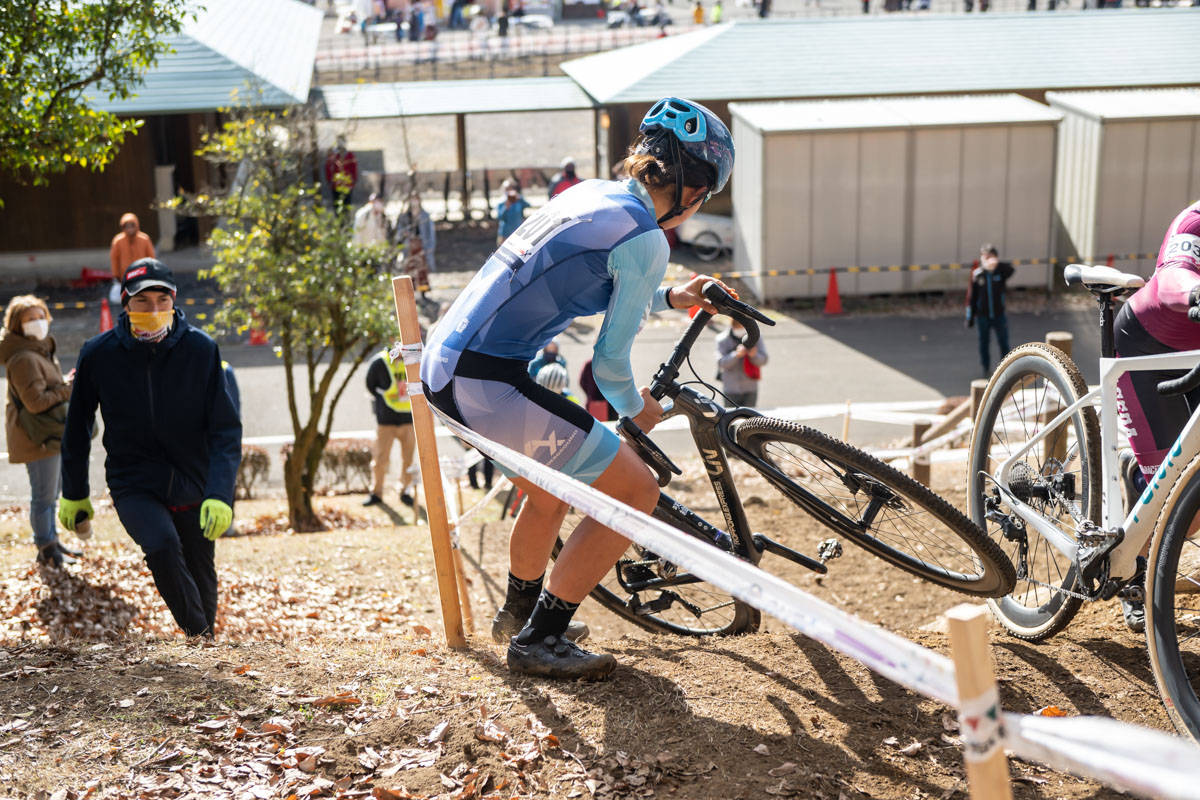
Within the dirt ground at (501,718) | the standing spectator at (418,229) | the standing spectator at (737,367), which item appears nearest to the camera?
the dirt ground at (501,718)

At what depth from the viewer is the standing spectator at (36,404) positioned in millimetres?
7680

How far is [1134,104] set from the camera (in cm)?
1856

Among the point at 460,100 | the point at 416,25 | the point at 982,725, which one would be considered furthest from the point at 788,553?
the point at 416,25

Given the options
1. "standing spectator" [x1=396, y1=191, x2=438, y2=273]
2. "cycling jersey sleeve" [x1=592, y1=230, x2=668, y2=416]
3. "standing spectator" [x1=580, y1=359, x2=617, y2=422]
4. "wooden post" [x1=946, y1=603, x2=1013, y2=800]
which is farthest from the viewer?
"standing spectator" [x1=396, y1=191, x2=438, y2=273]

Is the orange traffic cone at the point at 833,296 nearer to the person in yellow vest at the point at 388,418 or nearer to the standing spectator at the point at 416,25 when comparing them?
the person in yellow vest at the point at 388,418

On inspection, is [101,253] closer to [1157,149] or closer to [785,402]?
[785,402]

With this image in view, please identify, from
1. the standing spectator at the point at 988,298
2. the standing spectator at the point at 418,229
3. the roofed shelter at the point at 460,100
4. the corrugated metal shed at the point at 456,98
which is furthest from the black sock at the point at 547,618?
the corrugated metal shed at the point at 456,98

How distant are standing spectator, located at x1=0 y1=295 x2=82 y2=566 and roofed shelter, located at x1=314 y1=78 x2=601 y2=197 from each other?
16385mm

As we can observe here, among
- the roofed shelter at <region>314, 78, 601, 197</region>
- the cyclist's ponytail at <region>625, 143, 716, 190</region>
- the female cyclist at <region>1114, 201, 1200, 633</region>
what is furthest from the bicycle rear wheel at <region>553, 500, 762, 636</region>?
the roofed shelter at <region>314, 78, 601, 197</region>

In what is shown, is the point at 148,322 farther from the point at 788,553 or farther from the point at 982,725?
the point at 982,725

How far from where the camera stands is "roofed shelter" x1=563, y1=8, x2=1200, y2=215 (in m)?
22.5

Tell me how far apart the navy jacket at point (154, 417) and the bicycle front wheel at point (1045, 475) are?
3304 millimetres

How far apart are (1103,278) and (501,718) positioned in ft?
8.35

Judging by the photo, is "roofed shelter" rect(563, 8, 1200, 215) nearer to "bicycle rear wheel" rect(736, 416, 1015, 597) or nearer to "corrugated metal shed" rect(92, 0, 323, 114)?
"corrugated metal shed" rect(92, 0, 323, 114)
